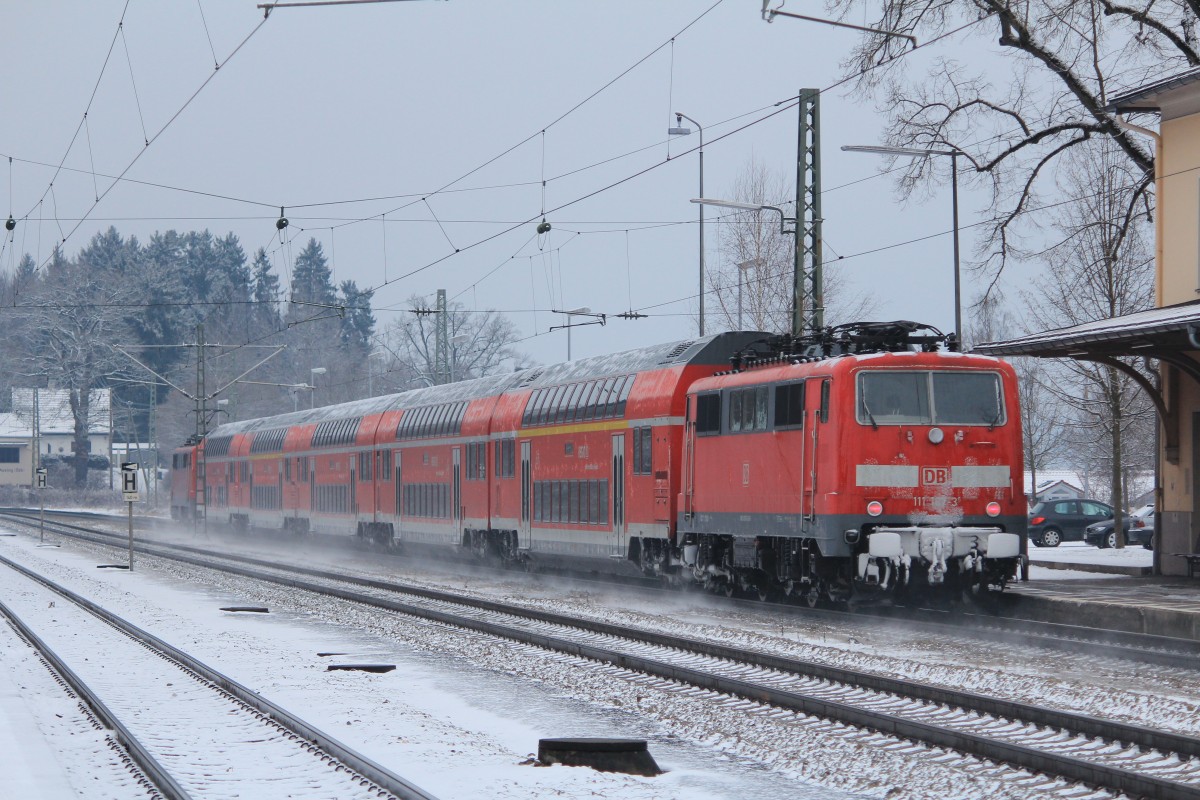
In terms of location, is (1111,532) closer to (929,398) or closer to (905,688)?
(929,398)

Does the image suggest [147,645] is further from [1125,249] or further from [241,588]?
[1125,249]

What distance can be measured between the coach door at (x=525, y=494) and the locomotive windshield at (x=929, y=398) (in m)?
11.0

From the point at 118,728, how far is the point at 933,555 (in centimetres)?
980

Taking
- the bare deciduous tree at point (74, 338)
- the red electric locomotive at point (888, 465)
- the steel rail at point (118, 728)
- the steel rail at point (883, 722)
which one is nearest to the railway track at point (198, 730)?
the steel rail at point (118, 728)

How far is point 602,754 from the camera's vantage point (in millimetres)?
9828

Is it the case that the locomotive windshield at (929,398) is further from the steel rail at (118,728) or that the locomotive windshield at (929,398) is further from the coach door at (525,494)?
the coach door at (525,494)

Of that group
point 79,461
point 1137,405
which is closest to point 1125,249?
point 1137,405

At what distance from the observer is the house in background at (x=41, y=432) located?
4481 inches

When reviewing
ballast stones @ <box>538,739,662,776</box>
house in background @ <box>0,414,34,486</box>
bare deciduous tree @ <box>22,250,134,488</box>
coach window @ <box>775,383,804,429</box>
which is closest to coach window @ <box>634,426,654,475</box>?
coach window @ <box>775,383,804,429</box>

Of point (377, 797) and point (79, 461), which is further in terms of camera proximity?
point (79, 461)

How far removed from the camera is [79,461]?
106062 mm

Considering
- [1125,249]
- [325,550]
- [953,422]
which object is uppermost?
[1125,249]

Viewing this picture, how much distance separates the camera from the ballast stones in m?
9.74

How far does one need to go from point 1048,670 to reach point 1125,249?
22.5 meters
